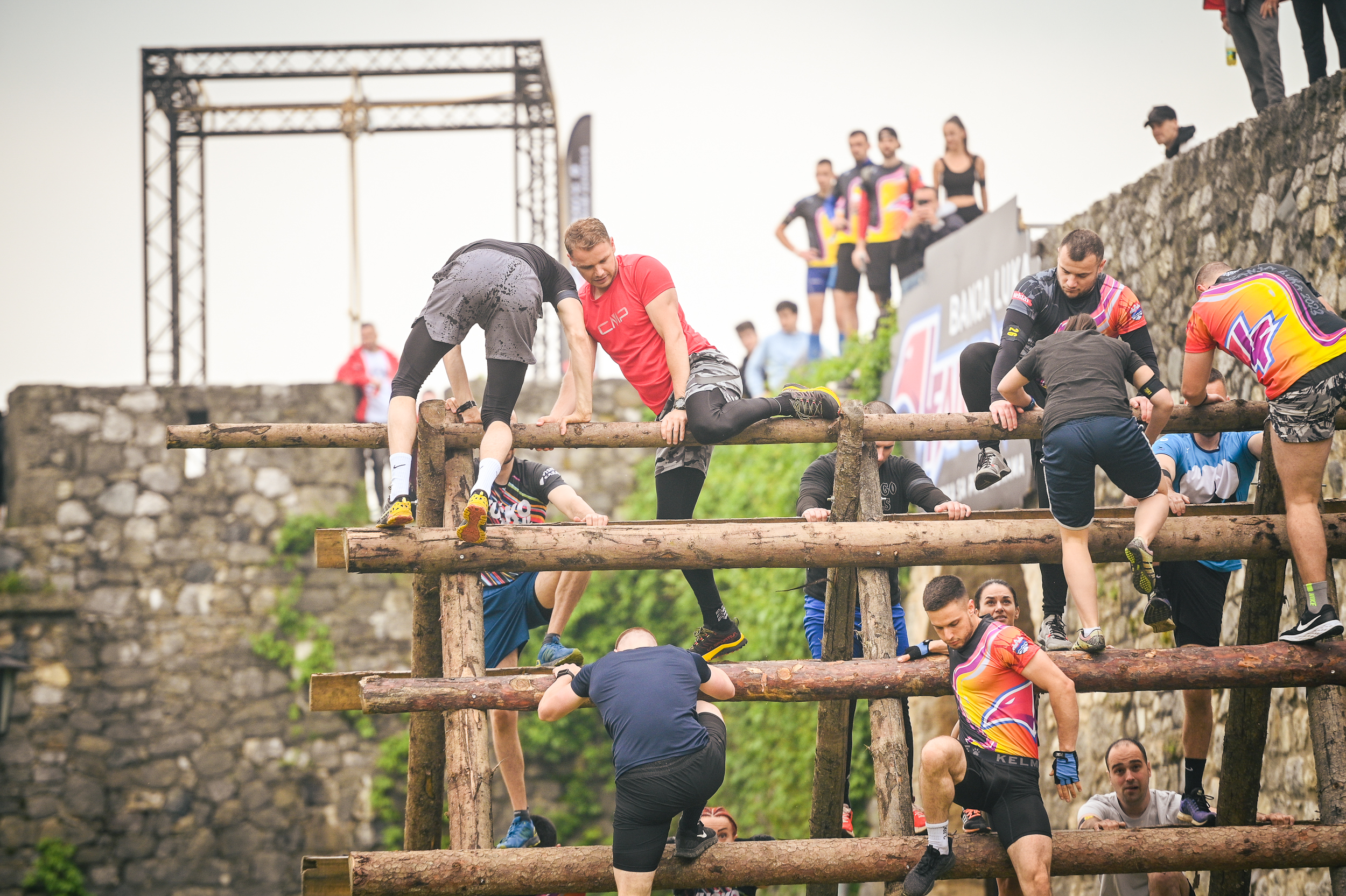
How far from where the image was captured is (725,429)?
5590 millimetres

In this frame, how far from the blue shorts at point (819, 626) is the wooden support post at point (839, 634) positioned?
7.1 inches

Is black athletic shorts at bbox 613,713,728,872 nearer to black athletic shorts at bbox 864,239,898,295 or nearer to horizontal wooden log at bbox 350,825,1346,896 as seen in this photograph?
horizontal wooden log at bbox 350,825,1346,896

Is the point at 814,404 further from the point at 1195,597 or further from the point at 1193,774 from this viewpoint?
the point at 1193,774

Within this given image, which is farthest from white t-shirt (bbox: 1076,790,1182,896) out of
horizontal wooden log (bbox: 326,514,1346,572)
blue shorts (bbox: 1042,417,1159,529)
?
blue shorts (bbox: 1042,417,1159,529)

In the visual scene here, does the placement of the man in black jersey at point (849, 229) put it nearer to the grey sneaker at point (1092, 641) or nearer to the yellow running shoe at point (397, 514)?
the grey sneaker at point (1092, 641)

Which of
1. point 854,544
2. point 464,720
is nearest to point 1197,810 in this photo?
point 854,544

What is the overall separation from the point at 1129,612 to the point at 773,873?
3922 millimetres

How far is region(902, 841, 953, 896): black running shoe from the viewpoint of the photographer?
467cm

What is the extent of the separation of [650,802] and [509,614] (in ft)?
6.01

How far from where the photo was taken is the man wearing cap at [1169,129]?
7.77 meters

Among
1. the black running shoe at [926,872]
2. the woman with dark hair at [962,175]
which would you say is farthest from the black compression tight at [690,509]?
the woman with dark hair at [962,175]

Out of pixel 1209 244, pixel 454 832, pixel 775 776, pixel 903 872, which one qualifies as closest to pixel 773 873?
pixel 903 872

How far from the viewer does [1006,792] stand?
4.73 metres

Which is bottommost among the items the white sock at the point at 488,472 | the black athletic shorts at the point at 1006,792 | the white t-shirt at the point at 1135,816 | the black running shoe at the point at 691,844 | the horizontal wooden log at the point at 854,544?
the white t-shirt at the point at 1135,816
